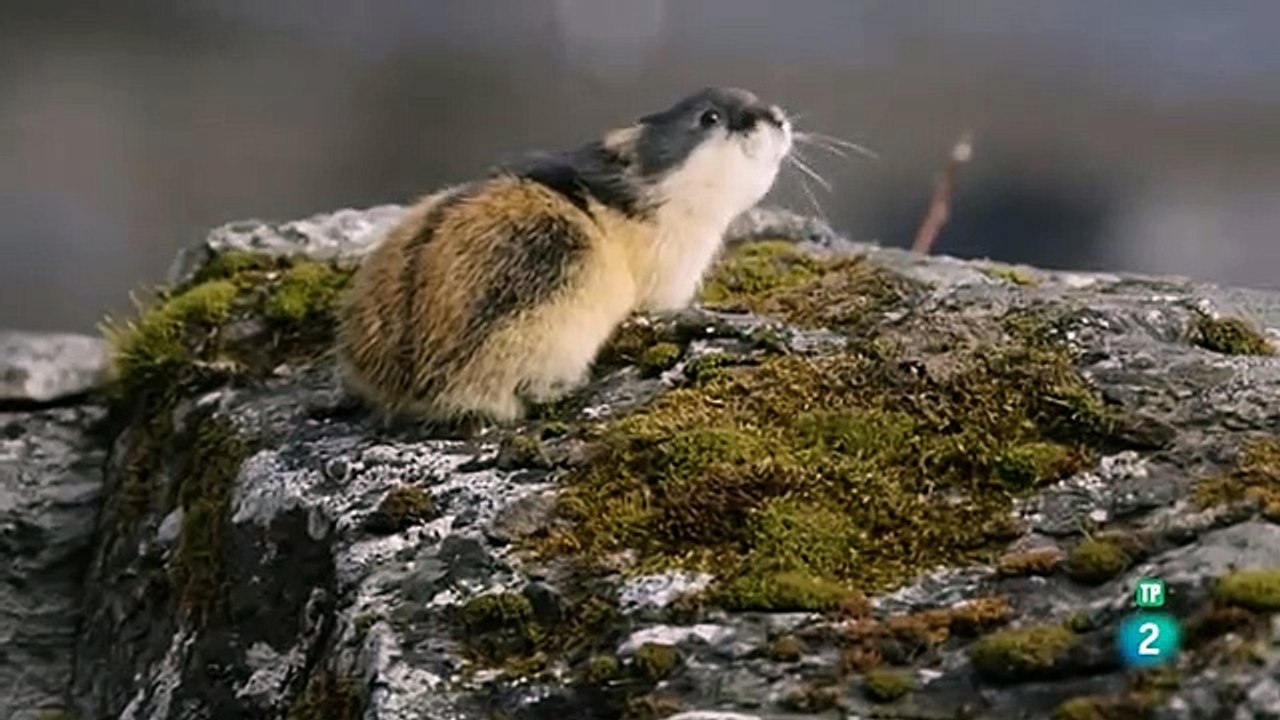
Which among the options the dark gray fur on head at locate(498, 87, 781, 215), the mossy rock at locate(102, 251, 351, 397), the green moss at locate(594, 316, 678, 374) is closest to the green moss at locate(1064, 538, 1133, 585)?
the green moss at locate(594, 316, 678, 374)

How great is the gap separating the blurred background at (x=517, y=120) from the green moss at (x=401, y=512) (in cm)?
968

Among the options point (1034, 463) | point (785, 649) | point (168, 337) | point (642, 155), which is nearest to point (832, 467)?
point (1034, 463)

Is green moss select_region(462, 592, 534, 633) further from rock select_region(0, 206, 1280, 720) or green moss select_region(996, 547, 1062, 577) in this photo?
green moss select_region(996, 547, 1062, 577)

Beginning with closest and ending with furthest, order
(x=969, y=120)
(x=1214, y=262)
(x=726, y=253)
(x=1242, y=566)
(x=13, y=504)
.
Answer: (x=1242, y=566), (x=13, y=504), (x=726, y=253), (x=1214, y=262), (x=969, y=120)

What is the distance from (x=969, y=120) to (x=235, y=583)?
43.4ft

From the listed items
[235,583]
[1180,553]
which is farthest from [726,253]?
[1180,553]

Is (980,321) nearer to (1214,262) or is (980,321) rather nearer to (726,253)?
(726,253)

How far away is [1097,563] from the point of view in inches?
189

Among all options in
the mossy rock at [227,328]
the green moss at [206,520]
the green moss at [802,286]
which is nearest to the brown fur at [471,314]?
the green moss at [206,520]

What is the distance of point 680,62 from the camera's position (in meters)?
18.5

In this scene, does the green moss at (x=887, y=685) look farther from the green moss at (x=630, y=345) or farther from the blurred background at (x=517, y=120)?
the blurred background at (x=517, y=120)

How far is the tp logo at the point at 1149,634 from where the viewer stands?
4.38m

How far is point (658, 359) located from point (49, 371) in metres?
2.20

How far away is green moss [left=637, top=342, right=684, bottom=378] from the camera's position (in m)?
6.34
